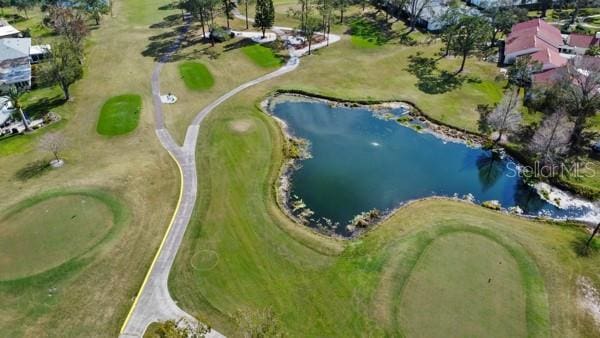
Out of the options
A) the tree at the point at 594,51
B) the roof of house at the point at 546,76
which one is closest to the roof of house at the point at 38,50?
the roof of house at the point at 546,76

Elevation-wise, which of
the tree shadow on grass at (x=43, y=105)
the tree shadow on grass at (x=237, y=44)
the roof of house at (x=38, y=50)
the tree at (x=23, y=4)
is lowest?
the tree shadow on grass at (x=43, y=105)

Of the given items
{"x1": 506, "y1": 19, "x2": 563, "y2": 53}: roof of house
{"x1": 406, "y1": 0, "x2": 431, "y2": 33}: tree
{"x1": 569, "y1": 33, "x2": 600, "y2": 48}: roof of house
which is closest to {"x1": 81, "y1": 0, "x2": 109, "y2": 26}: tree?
{"x1": 406, "y1": 0, "x2": 431, "y2": 33}: tree

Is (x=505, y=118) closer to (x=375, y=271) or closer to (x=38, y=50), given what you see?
(x=375, y=271)

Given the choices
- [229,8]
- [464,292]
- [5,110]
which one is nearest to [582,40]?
[464,292]

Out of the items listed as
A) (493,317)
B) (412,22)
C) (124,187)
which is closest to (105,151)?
(124,187)

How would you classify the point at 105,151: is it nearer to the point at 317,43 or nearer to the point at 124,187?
the point at 124,187

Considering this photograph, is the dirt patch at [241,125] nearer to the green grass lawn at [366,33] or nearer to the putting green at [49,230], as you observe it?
the putting green at [49,230]
